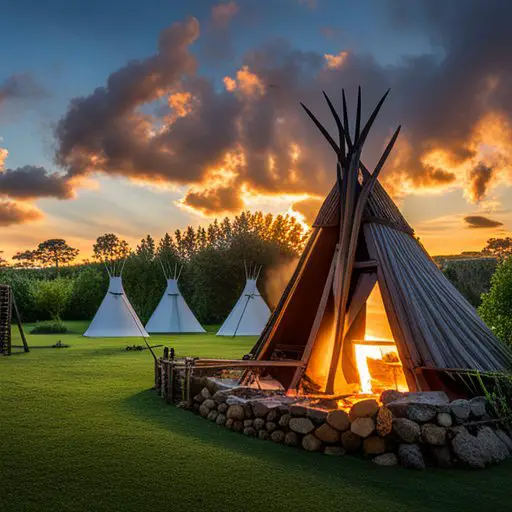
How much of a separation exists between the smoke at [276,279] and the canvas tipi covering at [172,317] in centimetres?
1076

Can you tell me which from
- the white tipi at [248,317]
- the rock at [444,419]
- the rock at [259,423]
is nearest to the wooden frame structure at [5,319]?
the white tipi at [248,317]

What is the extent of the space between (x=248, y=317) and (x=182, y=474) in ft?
76.8

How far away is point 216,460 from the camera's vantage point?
601 centimetres

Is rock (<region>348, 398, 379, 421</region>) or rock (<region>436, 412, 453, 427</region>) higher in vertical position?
rock (<region>348, 398, 379, 421</region>)

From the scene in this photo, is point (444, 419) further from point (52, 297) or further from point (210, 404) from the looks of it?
point (52, 297)

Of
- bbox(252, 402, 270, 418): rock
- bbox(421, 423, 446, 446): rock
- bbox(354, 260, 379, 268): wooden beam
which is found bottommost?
bbox(421, 423, 446, 446): rock

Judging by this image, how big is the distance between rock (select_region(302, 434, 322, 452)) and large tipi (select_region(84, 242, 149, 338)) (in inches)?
790

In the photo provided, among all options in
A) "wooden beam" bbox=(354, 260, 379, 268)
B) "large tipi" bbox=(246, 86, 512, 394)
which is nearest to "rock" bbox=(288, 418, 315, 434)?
"large tipi" bbox=(246, 86, 512, 394)

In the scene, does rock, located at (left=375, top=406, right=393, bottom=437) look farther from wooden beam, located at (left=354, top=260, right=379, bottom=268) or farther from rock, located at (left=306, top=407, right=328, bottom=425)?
wooden beam, located at (left=354, top=260, right=379, bottom=268)

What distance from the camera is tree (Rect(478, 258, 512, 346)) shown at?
42.2ft

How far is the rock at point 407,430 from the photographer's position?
6160mm

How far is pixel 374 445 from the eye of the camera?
20.5ft

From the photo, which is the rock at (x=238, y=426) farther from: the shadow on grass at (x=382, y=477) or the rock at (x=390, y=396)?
the rock at (x=390, y=396)

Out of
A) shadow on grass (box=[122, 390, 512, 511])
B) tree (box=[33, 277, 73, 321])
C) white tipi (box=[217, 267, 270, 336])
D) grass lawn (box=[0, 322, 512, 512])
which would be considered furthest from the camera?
tree (box=[33, 277, 73, 321])
